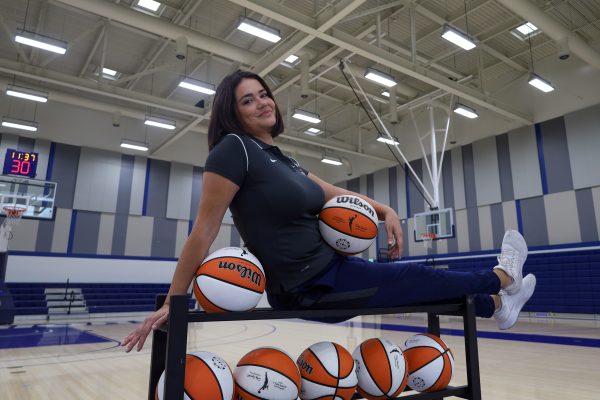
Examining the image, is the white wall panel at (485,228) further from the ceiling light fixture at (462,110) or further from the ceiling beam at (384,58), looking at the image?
the ceiling light fixture at (462,110)

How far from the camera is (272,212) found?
1468 mm

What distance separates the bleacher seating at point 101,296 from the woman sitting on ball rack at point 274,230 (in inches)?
390

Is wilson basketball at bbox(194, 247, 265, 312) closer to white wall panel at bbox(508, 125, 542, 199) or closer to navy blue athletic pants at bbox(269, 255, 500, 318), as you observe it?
navy blue athletic pants at bbox(269, 255, 500, 318)

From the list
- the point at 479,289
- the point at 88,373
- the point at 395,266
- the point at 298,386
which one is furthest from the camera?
the point at 88,373

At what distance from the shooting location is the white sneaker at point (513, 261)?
1884mm

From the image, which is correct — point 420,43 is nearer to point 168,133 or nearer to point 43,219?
point 168,133

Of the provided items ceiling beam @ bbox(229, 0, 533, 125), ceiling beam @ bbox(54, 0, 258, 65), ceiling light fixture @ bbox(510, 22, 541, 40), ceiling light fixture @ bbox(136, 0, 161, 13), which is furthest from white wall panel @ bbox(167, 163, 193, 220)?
ceiling light fixture @ bbox(510, 22, 541, 40)

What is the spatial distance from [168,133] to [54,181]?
366 centimetres

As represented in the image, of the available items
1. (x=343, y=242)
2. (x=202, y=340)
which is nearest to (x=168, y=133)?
(x=202, y=340)

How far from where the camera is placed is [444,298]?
1.70 metres

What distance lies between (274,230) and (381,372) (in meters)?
0.72

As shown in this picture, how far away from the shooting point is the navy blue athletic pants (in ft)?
4.91

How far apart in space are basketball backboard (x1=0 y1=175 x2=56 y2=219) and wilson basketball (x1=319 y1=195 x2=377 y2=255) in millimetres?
11659

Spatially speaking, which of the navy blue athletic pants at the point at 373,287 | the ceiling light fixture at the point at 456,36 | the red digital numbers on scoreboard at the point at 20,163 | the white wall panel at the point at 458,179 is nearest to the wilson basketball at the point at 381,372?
the navy blue athletic pants at the point at 373,287
